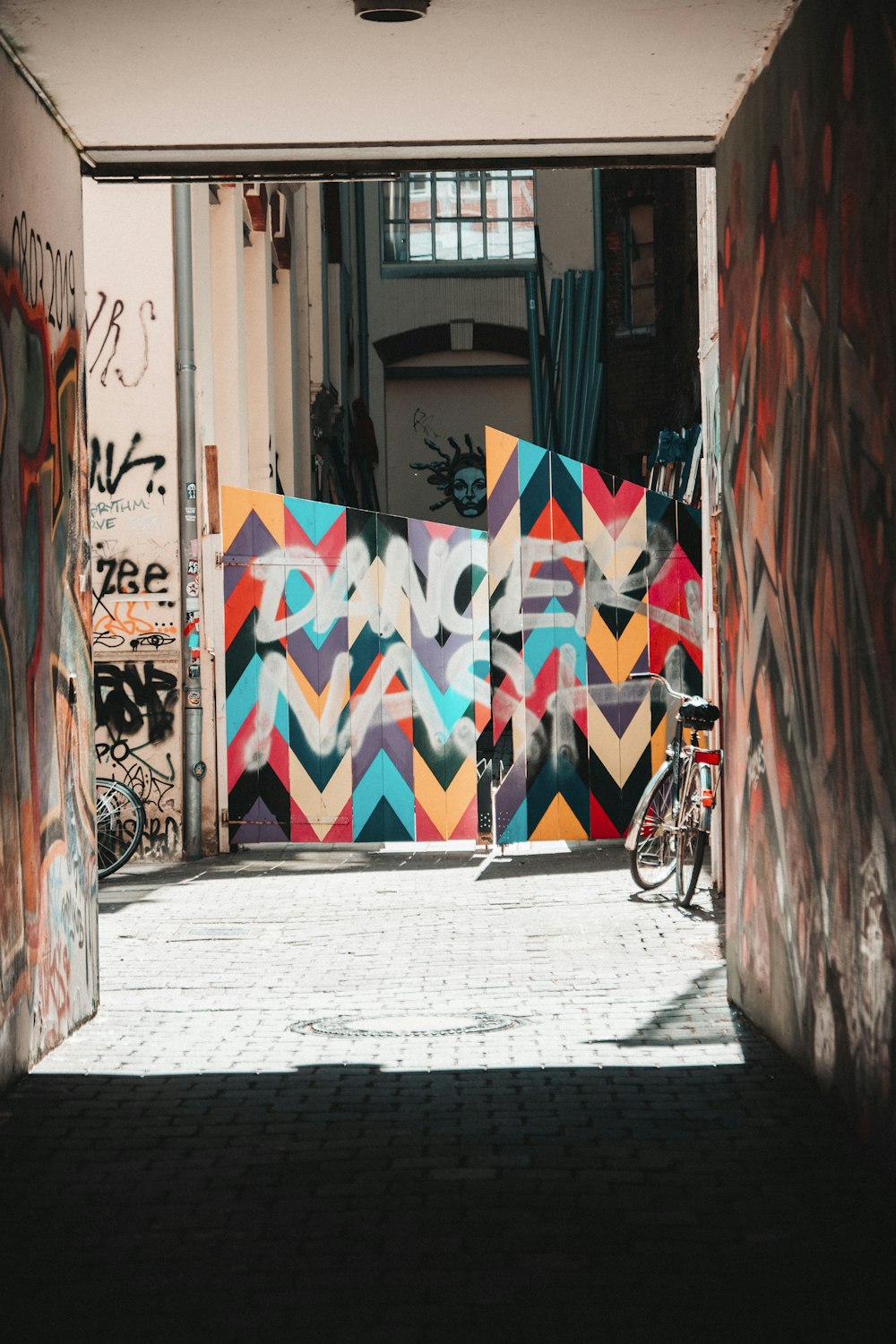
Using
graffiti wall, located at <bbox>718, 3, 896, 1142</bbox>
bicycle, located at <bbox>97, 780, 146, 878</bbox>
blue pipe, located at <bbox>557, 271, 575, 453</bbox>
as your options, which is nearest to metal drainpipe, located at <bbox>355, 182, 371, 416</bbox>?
blue pipe, located at <bbox>557, 271, 575, 453</bbox>

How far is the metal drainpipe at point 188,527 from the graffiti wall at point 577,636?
7.84ft

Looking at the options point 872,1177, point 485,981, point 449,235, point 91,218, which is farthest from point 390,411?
point 872,1177

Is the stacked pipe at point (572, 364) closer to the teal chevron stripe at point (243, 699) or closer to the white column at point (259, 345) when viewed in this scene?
the white column at point (259, 345)

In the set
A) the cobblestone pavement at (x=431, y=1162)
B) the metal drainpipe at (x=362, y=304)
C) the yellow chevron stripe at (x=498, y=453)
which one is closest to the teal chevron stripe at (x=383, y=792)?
the yellow chevron stripe at (x=498, y=453)

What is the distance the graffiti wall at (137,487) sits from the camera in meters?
12.3

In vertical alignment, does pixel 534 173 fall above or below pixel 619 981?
above

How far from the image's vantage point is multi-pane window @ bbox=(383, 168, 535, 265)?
30.4 m

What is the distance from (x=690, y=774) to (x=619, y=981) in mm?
2577

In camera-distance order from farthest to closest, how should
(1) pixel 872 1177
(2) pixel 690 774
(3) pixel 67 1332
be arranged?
(2) pixel 690 774, (1) pixel 872 1177, (3) pixel 67 1332

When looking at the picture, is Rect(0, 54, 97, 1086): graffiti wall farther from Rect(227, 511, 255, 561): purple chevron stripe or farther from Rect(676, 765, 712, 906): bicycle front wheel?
Rect(227, 511, 255, 561): purple chevron stripe

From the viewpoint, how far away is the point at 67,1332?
11.1 feet

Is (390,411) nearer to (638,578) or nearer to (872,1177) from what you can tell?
(638,578)

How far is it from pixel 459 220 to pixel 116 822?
21.8 meters

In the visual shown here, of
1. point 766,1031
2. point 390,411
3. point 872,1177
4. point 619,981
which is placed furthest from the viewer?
point 390,411
